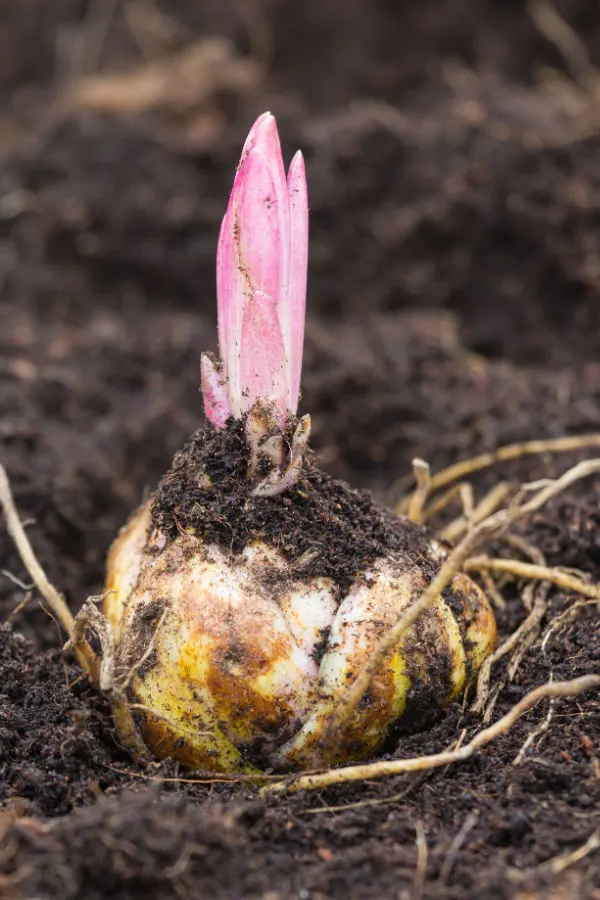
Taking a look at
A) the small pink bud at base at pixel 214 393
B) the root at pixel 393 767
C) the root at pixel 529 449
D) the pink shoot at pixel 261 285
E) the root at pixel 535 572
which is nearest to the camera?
the root at pixel 393 767

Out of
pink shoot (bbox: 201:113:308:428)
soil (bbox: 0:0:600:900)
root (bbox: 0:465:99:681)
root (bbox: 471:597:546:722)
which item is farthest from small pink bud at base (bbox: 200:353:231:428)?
root (bbox: 471:597:546:722)

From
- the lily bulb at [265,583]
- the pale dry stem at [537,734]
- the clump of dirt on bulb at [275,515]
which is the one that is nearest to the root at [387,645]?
the lily bulb at [265,583]

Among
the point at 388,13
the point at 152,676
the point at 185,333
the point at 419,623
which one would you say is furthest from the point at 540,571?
the point at 388,13

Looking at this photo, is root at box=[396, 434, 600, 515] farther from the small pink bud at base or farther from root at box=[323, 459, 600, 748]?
root at box=[323, 459, 600, 748]

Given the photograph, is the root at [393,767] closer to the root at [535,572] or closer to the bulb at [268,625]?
the bulb at [268,625]

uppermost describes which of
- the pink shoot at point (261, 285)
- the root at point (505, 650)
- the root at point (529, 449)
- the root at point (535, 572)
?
the pink shoot at point (261, 285)

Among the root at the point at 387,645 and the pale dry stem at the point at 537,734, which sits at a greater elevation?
the root at the point at 387,645

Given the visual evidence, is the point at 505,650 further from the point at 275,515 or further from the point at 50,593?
the point at 50,593

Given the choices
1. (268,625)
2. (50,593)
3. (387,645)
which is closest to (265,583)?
(268,625)

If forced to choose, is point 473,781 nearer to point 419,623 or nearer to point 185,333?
point 419,623
